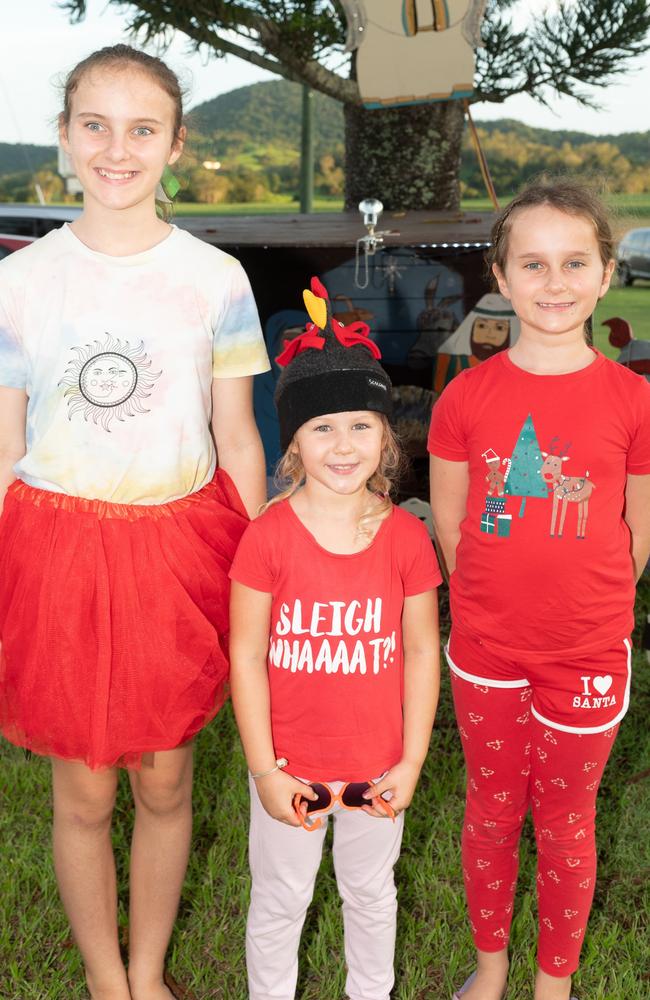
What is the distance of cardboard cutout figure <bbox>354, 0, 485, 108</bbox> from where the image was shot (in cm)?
453

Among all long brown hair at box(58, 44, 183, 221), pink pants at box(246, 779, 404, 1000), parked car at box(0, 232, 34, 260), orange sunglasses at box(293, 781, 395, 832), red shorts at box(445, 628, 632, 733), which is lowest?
pink pants at box(246, 779, 404, 1000)

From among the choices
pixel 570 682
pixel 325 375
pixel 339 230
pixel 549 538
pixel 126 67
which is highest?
pixel 126 67

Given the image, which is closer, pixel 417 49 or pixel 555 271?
pixel 555 271

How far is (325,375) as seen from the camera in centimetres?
181

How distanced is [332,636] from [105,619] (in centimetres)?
41

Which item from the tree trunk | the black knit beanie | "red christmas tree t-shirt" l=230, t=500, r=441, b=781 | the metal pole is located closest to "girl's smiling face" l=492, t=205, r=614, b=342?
the black knit beanie

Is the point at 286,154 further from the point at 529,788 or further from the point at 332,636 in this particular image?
the point at 332,636

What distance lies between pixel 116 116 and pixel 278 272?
271 centimetres

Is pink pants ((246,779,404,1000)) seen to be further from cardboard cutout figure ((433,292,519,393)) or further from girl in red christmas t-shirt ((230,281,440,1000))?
cardboard cutout figure ((433,292,519,393))

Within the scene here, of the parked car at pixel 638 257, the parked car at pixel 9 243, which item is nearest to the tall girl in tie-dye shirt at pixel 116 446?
the parked car at pixel 9 243

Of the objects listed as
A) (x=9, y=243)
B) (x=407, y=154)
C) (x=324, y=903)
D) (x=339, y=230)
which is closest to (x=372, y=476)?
(x=324, y=903)

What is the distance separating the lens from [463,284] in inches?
179

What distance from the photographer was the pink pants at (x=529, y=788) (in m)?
1.96

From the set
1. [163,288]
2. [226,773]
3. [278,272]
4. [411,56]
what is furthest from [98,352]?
[411,56]
